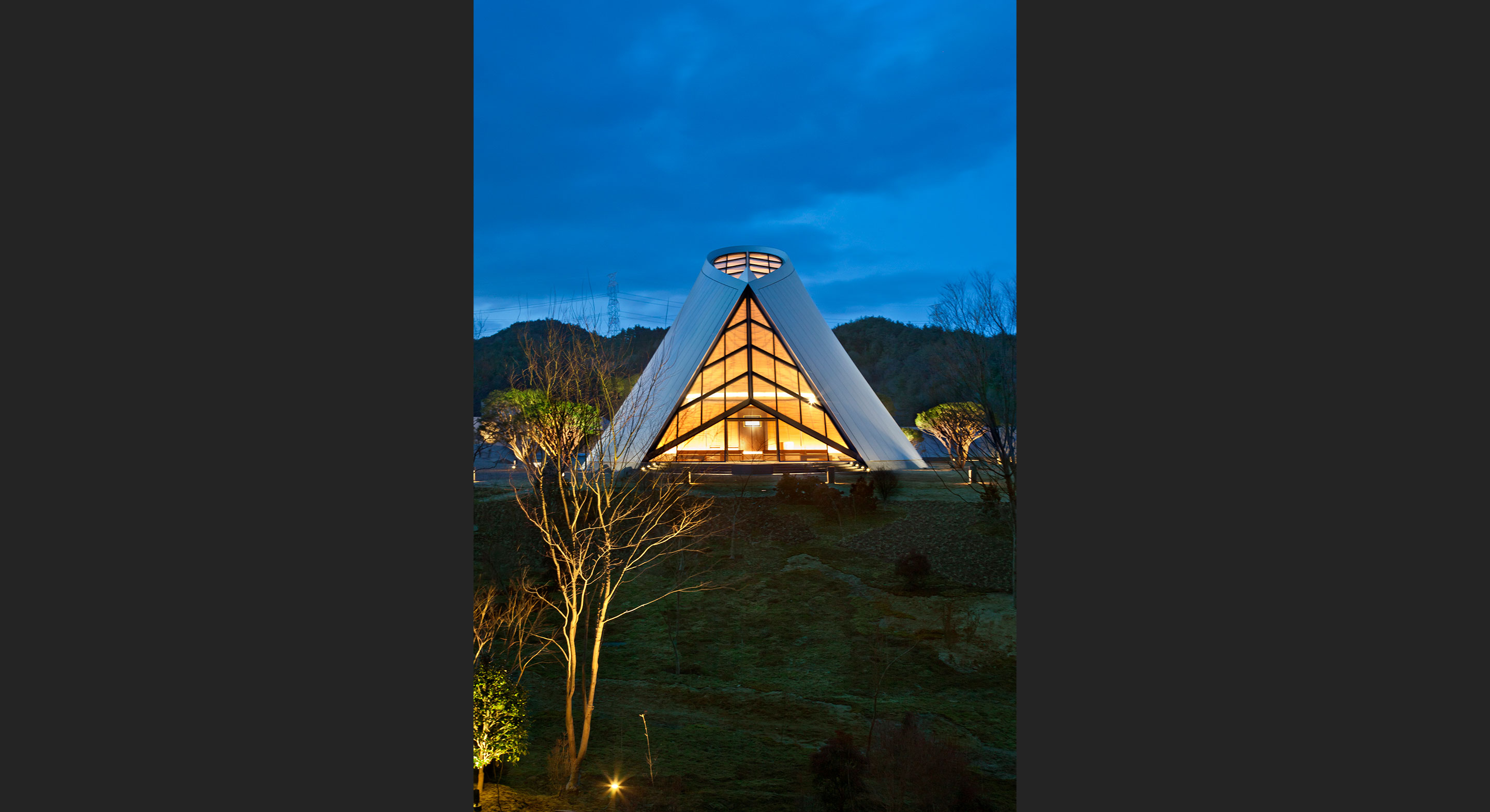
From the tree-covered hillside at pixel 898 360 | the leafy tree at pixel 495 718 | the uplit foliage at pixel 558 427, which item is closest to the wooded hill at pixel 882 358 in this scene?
the tree-covered hillside at pixel 898 360

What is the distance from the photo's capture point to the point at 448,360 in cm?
168

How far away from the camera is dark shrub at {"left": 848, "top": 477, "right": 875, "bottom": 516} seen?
38.6ft

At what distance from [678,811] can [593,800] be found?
731mm

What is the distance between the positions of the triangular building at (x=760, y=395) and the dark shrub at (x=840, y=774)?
940 cm

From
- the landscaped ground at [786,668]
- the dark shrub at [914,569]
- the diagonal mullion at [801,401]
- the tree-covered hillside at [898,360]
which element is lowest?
the landscaped ground at [786,668]

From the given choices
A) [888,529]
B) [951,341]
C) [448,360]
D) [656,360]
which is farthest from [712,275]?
[448,360]

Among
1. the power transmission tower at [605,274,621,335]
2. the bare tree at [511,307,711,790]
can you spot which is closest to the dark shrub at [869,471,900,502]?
the bare tree at [511,307,711,790]

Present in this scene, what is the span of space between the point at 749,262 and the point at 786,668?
39.3ft

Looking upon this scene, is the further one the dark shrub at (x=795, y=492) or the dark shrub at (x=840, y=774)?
the dark shrub at (x=795, y=492)

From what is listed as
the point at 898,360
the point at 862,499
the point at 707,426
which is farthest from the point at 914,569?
the point at 898,360

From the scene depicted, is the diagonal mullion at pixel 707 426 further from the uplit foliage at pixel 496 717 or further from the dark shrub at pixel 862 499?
the uplit foliage at pixel 496 717

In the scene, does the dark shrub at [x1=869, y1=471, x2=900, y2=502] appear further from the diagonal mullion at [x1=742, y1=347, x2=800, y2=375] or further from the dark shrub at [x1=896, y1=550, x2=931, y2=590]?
the diagonal mullion at [x1=742, y1=347, x2=800, y2=375]

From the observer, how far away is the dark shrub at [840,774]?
15.6ft

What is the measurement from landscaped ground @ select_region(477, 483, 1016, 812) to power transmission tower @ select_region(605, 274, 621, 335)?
3.93 metres
